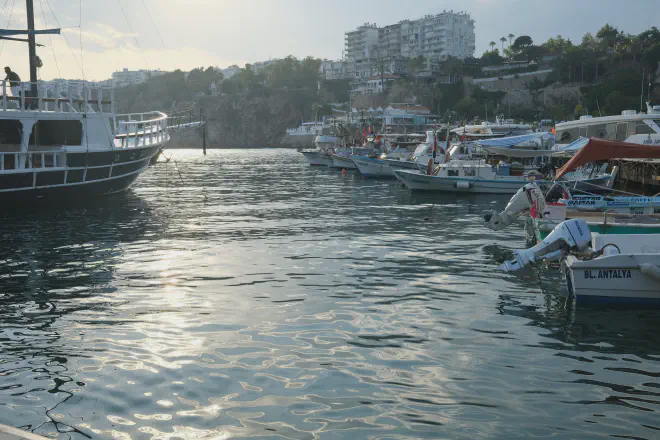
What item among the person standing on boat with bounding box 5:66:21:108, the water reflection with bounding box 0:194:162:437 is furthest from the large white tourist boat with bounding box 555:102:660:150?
the person standing on boat with bounding box 5:66:21:108

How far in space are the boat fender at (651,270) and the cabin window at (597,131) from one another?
1165 inches

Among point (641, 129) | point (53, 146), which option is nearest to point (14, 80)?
point (53, 146)

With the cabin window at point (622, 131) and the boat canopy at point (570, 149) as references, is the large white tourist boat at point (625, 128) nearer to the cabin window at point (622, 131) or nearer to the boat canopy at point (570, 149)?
the cabin window at point (622, 131)

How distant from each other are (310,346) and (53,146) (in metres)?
25.8

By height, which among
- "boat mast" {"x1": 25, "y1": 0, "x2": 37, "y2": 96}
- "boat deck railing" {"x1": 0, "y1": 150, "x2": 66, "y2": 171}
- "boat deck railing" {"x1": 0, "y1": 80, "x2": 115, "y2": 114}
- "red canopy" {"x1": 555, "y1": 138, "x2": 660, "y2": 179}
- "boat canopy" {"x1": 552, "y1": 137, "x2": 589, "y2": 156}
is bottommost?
"boat deck railing" {"x1": 0, "y1": 150, "x2": 66, "y2": 171}

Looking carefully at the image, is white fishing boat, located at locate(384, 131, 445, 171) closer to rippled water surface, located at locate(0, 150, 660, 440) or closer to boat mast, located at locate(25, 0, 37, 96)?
boat mast, located at locate(25, 0, 37, 96)

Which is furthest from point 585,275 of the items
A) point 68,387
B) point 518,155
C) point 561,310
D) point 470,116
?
point 470,116

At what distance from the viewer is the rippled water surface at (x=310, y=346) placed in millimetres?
7699

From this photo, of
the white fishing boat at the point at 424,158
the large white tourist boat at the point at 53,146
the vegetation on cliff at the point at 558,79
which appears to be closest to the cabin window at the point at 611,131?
the white fishing boat at the point at 424,158

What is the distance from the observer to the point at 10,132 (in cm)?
3042

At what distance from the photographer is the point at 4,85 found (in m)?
28.6

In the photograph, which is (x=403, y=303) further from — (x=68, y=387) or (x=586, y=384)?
(x=68, y=387)

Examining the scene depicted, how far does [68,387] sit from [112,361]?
106 centimetres

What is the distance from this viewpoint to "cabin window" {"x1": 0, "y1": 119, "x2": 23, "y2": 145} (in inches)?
1180
